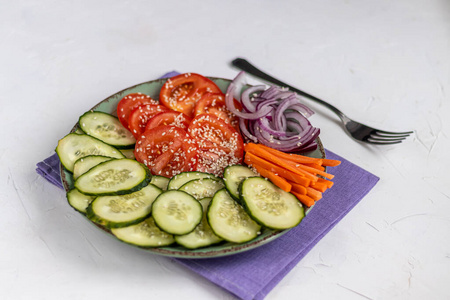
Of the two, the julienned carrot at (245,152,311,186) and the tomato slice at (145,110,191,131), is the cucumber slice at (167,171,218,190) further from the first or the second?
the tomato slice at (145,110,191,131)

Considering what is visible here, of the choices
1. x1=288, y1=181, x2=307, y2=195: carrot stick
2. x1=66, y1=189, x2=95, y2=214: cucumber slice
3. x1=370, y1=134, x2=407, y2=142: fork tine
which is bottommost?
x1=370, y1=134, x2=407, y2=142: fork tine

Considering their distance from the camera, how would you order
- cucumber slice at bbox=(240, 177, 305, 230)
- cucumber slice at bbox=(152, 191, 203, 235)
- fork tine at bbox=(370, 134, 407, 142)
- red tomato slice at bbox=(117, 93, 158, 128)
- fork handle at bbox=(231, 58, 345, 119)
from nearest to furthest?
1. cucumber slice at bbox=(152, 191, 203, 235)
2. cucumber slice at bbox=(240, 177, 305, 230)
3. red tomato slice at bbox=(117, 93, 158, 128)
4. fork tine at bbox=(370, 134, 407, 142)
5. fork handle at bbox=(231, 58, 345, 119)

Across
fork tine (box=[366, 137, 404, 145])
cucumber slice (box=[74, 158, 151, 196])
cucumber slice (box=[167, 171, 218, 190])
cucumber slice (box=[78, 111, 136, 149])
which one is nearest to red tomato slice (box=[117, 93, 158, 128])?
cucumber slice (box=[78, 111, 136, 149])

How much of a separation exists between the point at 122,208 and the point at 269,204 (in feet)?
2.48

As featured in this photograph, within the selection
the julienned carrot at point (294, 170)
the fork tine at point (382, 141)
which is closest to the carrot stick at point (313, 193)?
the julienned carrot at point (294, 170)

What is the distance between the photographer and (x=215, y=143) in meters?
3.42

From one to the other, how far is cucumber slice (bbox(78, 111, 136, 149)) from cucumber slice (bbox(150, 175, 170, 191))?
42 centimetres

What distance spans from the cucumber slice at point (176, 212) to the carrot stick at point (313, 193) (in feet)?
2.04

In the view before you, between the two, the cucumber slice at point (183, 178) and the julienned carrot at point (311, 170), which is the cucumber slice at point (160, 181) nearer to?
the cucumber slice at point (183, 178)

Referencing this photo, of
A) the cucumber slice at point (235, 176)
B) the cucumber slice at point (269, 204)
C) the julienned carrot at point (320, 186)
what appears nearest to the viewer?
the cucumber slice at point (269, 204)

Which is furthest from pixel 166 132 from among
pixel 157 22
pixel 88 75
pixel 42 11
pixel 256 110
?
pixel 42 11

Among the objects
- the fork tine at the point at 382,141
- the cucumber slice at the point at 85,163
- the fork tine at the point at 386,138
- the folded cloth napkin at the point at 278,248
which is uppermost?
the cucumber slice at the point at 85,163

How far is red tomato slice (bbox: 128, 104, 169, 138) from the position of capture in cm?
346

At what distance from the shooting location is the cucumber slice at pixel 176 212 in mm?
2688
